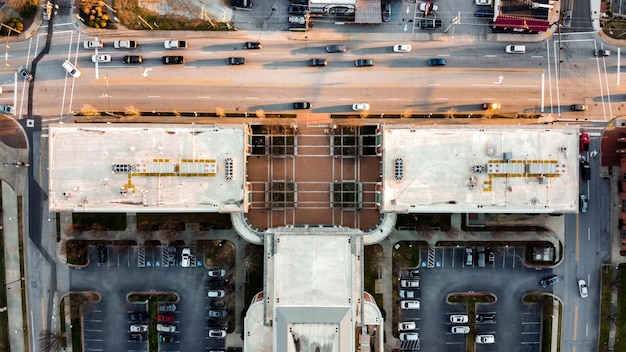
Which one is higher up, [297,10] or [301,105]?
[297,10]

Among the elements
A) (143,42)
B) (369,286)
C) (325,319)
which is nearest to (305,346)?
(325,319)

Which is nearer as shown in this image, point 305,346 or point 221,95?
point 305,346

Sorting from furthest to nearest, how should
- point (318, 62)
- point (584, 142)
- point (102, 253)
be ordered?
1. point (102, 253)
2. point (318, 62)
3. point (584, 142)

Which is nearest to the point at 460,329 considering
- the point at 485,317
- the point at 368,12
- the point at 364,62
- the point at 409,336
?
the point at 485,317

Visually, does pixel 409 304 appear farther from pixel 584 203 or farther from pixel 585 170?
pixel 585 170

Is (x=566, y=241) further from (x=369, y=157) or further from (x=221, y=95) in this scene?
(x=221, y=95)

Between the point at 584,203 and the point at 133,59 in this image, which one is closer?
the point at 584,203

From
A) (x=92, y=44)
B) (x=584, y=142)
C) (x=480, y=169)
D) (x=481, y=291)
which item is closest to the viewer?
(x=480, y=169)
